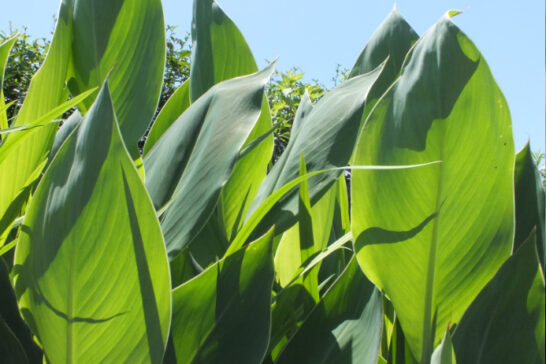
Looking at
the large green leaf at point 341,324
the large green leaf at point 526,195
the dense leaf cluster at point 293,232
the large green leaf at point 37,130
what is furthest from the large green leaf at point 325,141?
the large green leaf at point 37,130

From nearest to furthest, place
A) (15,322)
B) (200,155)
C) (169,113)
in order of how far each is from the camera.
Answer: (15,322), (200,155), (169,113)

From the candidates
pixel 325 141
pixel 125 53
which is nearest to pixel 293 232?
pixel 325 141

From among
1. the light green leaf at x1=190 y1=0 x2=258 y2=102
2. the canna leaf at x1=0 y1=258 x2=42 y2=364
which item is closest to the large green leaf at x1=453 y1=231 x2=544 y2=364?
the canna leaf at x1=0 y1=258 x2=42 y2=364

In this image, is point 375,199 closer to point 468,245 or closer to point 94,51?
point 468,245

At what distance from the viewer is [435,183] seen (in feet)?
1.68

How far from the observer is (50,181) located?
41cm

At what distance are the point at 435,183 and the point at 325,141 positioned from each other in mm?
152

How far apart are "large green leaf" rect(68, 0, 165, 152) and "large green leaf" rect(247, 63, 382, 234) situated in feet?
0.85

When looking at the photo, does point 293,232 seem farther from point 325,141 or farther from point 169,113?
point 169,113

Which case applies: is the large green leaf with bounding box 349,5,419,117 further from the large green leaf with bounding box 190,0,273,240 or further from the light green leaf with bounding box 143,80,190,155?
the light green leaf with bounding box 143,80,190,155

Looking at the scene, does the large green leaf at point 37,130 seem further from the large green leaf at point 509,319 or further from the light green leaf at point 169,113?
the large green leaf at point 509,319

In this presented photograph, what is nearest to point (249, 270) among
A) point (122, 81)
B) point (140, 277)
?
point (140, 277)

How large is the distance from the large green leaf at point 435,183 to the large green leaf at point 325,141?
0.09m

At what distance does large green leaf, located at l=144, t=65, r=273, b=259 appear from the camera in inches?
24.4
